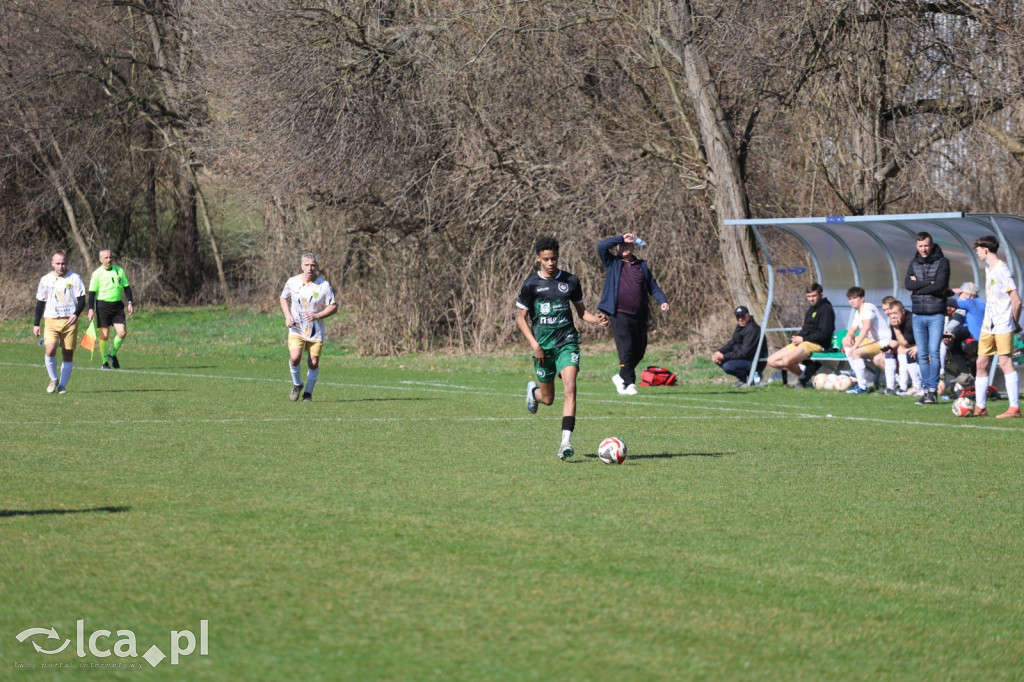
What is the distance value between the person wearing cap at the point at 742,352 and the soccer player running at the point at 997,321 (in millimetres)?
5405

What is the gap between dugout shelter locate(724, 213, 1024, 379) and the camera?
18.5 metres

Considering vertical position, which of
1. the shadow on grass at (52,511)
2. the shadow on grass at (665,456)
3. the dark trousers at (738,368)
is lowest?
the shadow on grass at (52,511)

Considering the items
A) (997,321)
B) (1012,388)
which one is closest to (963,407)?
(1012,388)

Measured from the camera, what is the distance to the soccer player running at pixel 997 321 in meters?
14.8

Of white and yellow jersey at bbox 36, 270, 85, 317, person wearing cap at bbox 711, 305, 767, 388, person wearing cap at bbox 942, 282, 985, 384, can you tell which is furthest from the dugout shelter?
white and yellow jersey at bbox 36, 270, 85, 317

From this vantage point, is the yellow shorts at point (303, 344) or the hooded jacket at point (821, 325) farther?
the hooded jacket at point (821, 325)

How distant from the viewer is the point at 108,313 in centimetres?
2277

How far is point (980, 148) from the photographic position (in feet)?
67.3

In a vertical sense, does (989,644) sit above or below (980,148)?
below

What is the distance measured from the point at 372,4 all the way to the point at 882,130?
11080 mm

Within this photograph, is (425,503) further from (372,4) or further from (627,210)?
(372,4)

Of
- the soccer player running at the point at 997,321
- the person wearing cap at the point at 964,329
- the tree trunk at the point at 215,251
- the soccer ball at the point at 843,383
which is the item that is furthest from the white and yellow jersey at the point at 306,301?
the tree trunk at the point at 215,251

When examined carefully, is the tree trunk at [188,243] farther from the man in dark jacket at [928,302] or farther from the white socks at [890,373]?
the man in dark jacket at [928,302]

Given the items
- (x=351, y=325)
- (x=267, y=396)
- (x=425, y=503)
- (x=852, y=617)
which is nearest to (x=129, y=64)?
(x=351, y=325)
